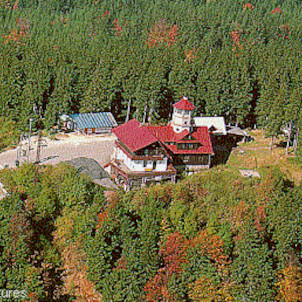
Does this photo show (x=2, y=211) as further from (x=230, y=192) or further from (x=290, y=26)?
(x=290, y=26)

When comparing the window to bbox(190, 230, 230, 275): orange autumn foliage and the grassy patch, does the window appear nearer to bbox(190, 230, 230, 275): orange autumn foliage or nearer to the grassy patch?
the grassy patch

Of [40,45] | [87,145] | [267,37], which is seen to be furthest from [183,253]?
[267,37]

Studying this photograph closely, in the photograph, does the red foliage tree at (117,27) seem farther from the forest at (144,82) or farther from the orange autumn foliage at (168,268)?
the orange autumn foliage at (168,268)

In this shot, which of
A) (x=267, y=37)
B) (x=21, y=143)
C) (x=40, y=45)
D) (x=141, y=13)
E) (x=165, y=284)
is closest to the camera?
(x=165, y=284)

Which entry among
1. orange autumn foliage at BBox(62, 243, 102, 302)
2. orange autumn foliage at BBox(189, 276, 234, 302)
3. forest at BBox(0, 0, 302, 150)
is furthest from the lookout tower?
orange autumn foliage at BBox(189, 276, 234, 302)

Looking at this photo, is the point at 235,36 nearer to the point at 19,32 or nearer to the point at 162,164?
the point at 19,32

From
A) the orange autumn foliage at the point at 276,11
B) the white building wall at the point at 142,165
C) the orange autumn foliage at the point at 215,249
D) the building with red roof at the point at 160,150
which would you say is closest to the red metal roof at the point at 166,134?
the building with red roof at the point at 160,150

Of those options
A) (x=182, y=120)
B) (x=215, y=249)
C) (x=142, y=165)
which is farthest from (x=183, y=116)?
(x=215, y=249)
